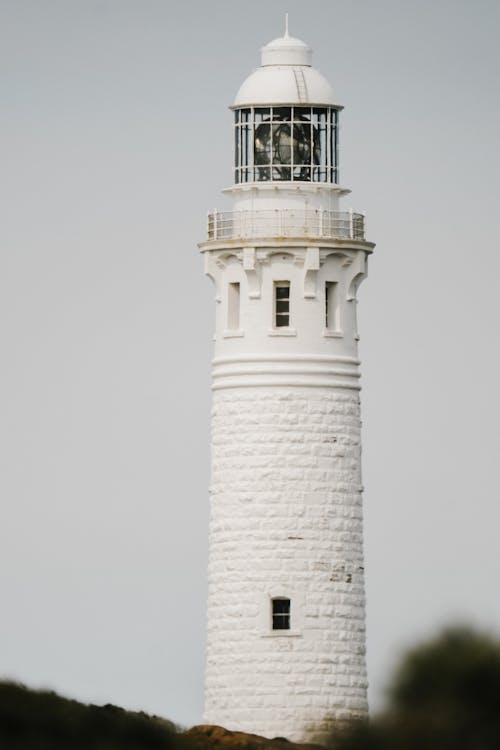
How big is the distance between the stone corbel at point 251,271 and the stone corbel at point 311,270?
1142 mm

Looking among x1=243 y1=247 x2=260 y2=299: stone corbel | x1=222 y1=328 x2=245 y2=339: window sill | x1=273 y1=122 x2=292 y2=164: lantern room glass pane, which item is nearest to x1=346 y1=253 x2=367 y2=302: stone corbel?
x1=243 y1=247 x2=260 y2=299: stone corbel

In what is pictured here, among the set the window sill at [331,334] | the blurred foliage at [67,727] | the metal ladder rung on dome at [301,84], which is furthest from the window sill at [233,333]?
the blurred foliage at [67,727]

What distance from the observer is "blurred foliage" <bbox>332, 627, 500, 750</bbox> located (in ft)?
234

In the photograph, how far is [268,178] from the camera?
9550 cm

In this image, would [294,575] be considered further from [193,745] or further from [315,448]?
[193,745]

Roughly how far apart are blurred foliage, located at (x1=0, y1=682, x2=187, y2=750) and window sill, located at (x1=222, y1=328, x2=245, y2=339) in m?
11.4

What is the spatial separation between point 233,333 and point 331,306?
2.39 metres

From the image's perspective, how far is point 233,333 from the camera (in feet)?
312

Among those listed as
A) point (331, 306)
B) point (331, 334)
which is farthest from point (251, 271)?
point (331, 334)

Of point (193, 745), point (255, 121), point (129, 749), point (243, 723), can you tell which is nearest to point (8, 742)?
point (129, 749)

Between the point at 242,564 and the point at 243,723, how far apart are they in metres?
3.66

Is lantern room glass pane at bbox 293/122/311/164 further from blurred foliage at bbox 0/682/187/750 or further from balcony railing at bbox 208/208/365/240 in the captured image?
blurred foliage at bbox 0/682/187/750

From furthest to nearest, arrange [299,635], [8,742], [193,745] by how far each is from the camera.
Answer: [299,635], [193,745], [8,742]

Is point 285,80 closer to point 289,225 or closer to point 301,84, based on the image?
point 301,84
